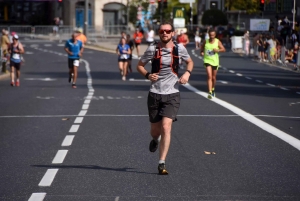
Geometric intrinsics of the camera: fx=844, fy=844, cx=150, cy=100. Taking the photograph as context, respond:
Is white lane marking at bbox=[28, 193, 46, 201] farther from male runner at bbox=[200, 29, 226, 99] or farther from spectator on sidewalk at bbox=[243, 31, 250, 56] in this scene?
spectator on sidewalk at bbox=[243, 31, 250, 56]

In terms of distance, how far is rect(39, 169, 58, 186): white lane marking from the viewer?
9.01m

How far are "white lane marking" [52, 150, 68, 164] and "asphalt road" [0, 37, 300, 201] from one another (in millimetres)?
14

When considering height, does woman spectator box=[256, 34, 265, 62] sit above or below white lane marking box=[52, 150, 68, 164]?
below

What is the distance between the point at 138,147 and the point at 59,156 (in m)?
1.31

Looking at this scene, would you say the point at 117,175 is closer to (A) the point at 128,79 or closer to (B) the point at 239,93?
(B) the point at 239,93

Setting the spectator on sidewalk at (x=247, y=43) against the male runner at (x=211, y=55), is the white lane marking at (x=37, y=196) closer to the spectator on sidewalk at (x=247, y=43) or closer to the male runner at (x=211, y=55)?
the male runner at (x=211, y=55)

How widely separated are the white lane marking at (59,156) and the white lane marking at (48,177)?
73 cm

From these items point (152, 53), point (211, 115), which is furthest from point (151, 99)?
point (211, 115)

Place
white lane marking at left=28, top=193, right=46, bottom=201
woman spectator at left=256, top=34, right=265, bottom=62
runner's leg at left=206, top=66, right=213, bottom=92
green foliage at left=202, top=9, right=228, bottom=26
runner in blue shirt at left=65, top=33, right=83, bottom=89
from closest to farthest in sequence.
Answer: white lane marking at left=28, top=193, right=46, bottom=201 → runner's leg at left=206, top=66, right=213, bottom=92 → runner in blue shirt at left=65, top=33, right=83, bottom=89 → woman spectator at left=256, top=34, right=265, bottom=62 → green foliage at left=202, top=9, right=228, bottom=26

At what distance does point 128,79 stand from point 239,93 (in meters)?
8.14

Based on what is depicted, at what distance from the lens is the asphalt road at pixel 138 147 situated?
8625 mm

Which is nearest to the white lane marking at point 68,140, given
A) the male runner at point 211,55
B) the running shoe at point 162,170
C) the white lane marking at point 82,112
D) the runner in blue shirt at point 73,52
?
the running shoe at point 162,170

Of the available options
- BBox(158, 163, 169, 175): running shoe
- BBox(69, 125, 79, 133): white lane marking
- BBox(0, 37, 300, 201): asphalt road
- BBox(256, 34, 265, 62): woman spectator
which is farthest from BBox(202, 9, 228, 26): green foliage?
BBox(158, 163, 169, 175): running shoe

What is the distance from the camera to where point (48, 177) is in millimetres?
9383
